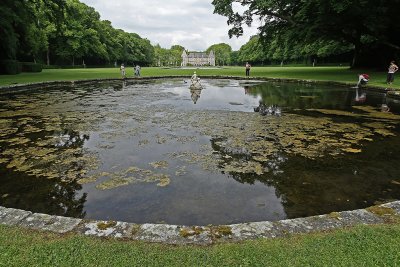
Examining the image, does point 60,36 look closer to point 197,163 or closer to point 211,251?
point 197,163

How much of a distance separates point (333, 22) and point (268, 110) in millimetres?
18990

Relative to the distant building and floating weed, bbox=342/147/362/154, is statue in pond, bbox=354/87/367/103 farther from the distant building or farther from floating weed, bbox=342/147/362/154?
the distant building

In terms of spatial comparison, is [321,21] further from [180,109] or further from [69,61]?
[69,61]

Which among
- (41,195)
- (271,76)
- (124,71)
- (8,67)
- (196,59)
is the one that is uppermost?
(196,59)

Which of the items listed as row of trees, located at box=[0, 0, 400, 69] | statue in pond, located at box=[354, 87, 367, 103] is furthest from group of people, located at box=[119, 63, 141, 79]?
statue in pond, located at box=[354, 87, 367, 103]

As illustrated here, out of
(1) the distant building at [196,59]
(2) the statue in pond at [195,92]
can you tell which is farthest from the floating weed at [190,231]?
(1) the distant building at [196,59]

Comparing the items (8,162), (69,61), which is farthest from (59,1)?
(69,61)

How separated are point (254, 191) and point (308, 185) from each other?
3.72 ft

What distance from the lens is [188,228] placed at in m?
3.81

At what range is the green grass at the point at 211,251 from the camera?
3137mm

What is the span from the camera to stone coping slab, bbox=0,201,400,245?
3621mm

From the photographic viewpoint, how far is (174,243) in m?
3.52

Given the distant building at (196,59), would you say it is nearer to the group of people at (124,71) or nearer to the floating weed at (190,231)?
the group of people at (124,71)

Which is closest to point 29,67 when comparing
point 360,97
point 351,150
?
point 360,97
